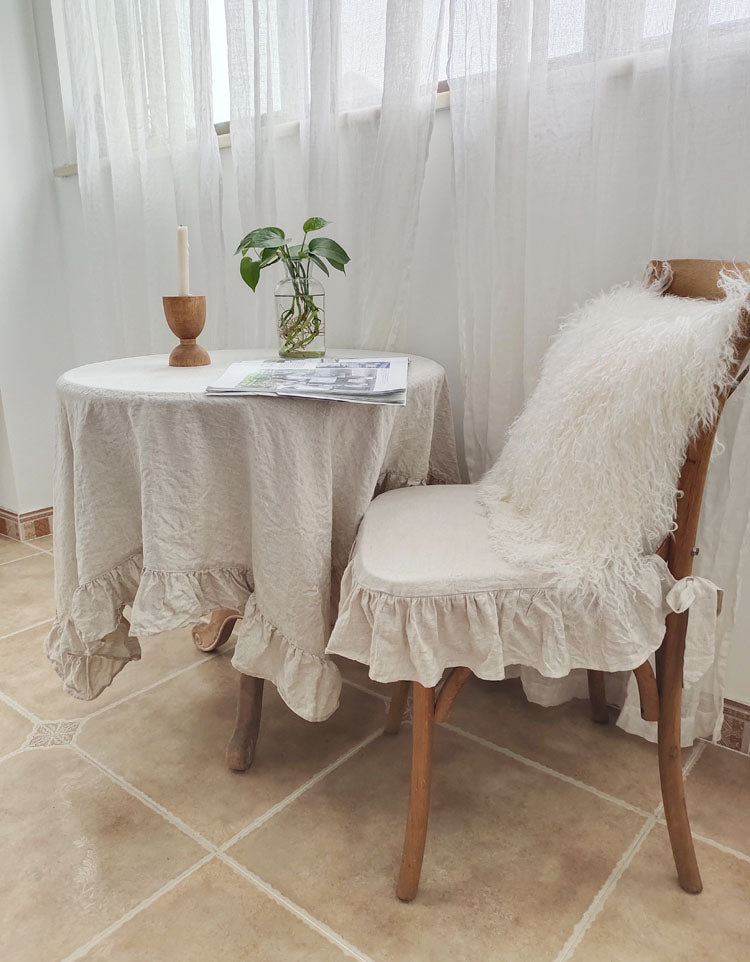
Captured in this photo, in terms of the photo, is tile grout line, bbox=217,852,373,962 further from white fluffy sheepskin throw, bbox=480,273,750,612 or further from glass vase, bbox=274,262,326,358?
glass vase, bbox=274,262,326,358

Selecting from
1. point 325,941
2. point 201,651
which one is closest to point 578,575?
point 325,941

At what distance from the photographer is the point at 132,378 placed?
1.20 meters

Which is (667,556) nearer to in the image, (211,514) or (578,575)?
(578,575)

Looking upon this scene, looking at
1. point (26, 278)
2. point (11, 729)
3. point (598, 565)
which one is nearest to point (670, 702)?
point (598, 565)

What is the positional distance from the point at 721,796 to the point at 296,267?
125cm

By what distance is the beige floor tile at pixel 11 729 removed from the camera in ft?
4.39

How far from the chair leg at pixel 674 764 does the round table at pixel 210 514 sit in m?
0.49

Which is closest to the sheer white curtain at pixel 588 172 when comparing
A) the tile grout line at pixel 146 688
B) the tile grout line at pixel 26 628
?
the tile grout line at pixel 146 688

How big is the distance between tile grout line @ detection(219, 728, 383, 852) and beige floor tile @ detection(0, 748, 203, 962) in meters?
0.06

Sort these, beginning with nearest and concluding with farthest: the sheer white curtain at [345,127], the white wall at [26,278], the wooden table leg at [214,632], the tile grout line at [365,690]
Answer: the sheer white curtain at [345,127]
the tile grout line at [365,690]
the wooden table leg at [214,632]
the white wall at [26,278]

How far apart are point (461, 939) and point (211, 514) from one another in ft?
2.32

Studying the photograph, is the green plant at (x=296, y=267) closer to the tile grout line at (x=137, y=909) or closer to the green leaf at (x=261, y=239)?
the green leaf at (x=261, y=239)

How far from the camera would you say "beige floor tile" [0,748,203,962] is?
0.95 m

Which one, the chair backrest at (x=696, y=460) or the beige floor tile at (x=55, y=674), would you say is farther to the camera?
the beige floor tile at (x=55, y=674)
